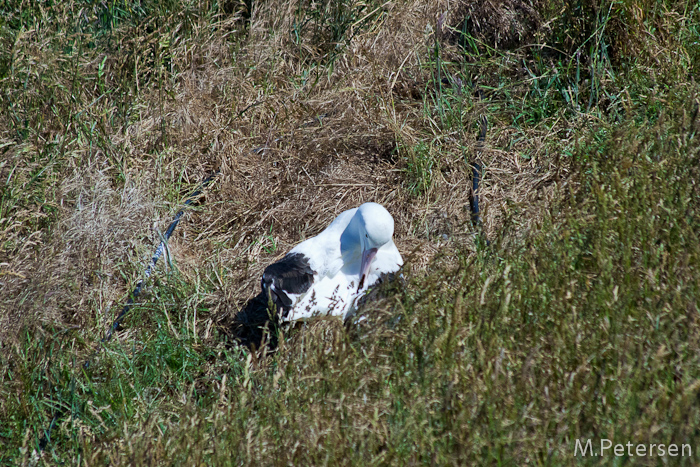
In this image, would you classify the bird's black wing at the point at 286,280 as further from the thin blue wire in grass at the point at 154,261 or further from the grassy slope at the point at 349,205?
the thin blue wire in grass at the point at 154,261

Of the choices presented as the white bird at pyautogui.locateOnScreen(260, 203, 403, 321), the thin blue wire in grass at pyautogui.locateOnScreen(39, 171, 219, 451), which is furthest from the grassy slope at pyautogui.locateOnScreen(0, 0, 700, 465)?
the white bird at pyautogui.locateOnScreen(260, 203, 403, 321)

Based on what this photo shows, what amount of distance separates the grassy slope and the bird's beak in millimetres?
323

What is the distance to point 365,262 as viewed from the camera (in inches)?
131

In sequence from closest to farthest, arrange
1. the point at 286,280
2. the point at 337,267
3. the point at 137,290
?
the point at 286,280
the point at 337,267
the point at 137,290

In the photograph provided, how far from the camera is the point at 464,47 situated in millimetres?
4715

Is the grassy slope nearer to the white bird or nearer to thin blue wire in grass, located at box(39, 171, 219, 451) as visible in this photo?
thin blue wire in grass, located at box(39, 171, 219, 451)

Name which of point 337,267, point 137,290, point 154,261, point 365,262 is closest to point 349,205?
point 337,267

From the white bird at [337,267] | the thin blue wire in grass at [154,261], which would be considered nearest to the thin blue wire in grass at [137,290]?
the thin blue wire in grass at [154,261]

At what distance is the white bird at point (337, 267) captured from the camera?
125 inches

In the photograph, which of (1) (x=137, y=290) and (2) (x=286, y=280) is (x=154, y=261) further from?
(2) (x=286, y=280)

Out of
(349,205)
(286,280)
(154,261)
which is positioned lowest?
(349,205)

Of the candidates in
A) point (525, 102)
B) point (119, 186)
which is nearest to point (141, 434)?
point (119, 186)

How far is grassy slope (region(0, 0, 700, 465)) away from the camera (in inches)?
81.4

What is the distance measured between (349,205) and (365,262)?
37.2 inches
